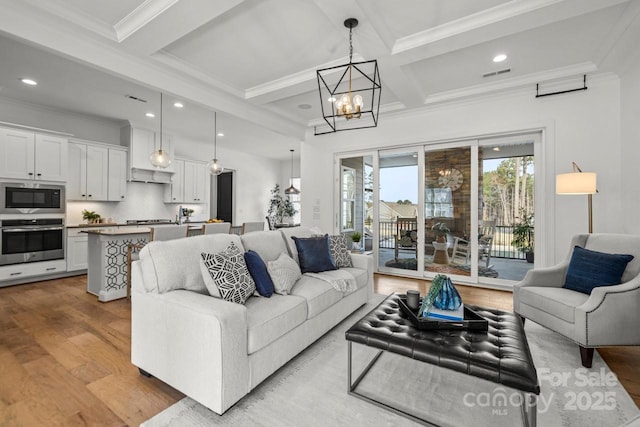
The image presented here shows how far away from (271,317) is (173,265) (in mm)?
814

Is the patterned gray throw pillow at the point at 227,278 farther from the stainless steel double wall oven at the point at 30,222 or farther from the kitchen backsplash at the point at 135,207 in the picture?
the kitchen backsplash at the point at 135,207

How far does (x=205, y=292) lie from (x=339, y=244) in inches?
67.7

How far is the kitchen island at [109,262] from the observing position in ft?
12.7

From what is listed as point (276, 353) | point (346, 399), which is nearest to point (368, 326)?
point (346, 399)

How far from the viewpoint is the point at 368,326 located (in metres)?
1.92

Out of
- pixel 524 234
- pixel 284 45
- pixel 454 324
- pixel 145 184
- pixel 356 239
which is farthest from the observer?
pixel 145 184

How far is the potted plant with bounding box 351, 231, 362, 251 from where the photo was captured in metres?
5.53

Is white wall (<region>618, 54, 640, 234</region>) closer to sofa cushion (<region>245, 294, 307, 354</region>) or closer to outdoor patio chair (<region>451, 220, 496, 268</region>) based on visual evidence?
outdoor patio chair (<region>451, 220, 496, 268</region>)

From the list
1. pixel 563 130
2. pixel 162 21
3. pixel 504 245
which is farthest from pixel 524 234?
pixel 162 21

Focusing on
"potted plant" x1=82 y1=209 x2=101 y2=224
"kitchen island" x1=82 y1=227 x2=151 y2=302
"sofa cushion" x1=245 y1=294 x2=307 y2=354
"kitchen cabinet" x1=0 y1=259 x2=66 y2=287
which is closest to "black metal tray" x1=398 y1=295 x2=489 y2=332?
"sofa cushion" x1=245 y1=294 x2=307 y2=354

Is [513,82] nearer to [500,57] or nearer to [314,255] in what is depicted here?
[500,57]

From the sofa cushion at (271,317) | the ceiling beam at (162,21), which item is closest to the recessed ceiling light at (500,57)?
the ceiling beam at (162,21)

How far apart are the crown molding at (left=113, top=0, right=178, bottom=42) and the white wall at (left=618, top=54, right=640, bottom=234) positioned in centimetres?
463

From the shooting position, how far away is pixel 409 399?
1.86 metres
